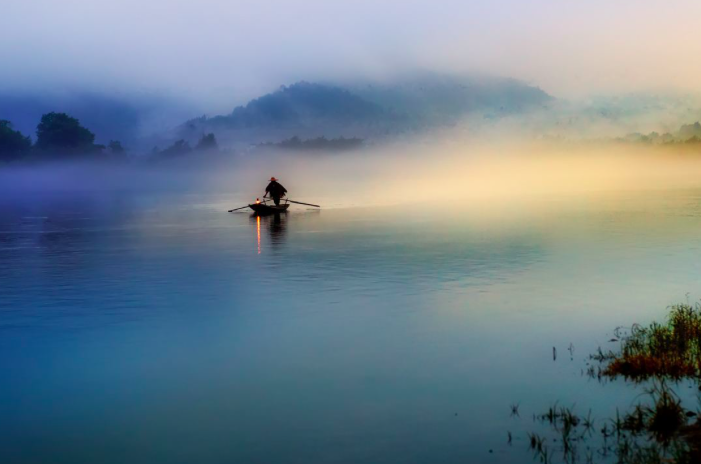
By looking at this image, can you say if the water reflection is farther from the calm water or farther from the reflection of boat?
the calm water

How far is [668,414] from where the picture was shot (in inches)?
595

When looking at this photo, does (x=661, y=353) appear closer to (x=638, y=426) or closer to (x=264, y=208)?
(x=638, y=426)

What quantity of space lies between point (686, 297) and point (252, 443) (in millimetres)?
22216

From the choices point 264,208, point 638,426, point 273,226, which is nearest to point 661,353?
point 638,426

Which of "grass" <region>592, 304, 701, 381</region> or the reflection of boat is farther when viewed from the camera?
the reflection of boat

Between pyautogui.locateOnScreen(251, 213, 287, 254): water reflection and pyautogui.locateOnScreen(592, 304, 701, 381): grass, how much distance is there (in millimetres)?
35297

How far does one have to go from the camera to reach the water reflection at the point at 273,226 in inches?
2450

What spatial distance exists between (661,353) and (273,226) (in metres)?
58.6

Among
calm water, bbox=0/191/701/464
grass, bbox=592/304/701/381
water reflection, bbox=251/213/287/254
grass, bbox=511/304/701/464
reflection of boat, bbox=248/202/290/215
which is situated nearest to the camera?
grass, bbox=511/304/701/464

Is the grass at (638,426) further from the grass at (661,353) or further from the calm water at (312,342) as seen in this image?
the calm water at (312,342)

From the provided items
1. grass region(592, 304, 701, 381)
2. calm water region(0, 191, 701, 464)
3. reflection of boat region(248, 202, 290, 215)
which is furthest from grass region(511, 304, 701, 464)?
reflection of boat region(248, 202, 290, 215)

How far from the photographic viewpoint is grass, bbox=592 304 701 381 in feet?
62.0

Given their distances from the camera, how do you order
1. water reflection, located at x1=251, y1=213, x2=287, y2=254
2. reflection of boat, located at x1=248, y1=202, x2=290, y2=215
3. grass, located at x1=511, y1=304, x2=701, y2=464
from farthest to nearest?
reflection of boat, located at x1=248, y1=202, x2=290, y2=215, water reflection, located at x1=251, y1=213, x2=287, y2=254, grass, located at x1=511, y1=304, x2=701, y2=464

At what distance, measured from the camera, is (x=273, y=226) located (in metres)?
76.9
